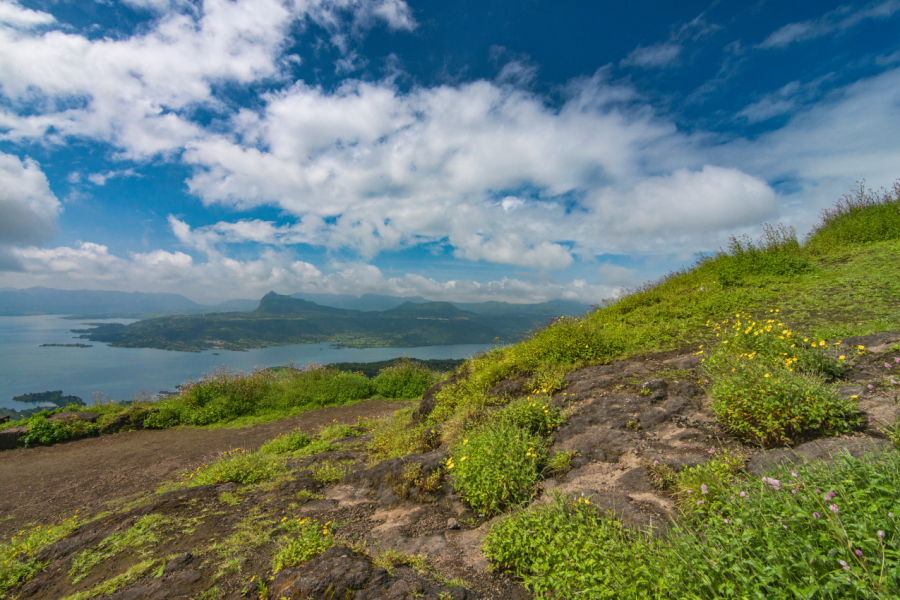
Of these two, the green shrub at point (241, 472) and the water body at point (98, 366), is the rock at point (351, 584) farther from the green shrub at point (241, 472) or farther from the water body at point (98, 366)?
the water body at point (98, 366)

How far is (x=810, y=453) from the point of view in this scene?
279 centimetres

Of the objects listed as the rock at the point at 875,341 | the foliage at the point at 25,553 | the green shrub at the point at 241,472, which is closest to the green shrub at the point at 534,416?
the rock at the point at 875,341

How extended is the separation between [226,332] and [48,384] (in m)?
54.7

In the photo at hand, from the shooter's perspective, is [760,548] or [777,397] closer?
[760,548]

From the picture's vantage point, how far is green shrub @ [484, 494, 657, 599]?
2092mm

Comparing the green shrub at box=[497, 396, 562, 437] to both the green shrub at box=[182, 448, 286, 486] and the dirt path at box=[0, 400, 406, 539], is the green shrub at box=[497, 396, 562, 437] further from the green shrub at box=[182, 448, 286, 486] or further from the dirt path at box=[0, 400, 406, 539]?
the dirt path at box=[0, 400, 406, 539]

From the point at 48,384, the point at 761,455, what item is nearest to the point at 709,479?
the point at 761,455

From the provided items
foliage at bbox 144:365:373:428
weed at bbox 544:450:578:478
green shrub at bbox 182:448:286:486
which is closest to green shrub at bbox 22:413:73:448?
foliage at bbox 144:365:373:428

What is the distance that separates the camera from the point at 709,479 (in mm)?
2869

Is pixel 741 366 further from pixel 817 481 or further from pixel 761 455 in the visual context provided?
pixel 817 481

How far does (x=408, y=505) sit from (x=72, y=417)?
12.3 metres

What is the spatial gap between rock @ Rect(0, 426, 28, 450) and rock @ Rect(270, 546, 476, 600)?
40.2 feet

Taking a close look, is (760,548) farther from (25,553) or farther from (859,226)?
(859,226)

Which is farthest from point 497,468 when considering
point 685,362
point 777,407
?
point 685,362
